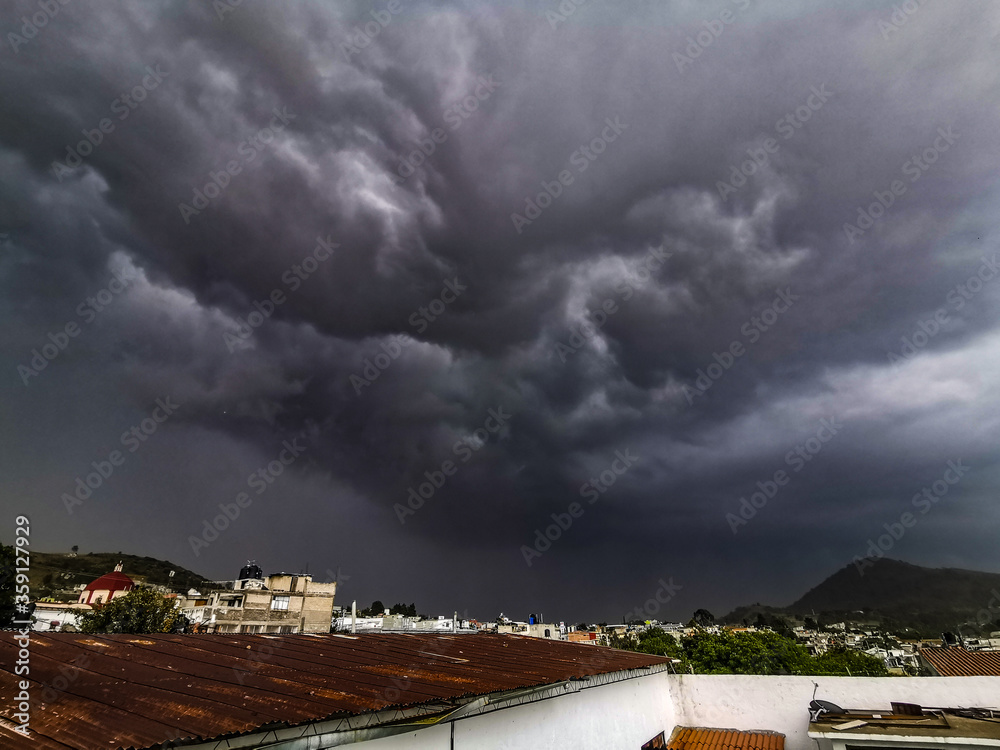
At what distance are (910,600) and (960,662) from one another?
198 m

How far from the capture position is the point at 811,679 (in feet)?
49.8

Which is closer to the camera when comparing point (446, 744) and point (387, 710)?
point (387, 710)

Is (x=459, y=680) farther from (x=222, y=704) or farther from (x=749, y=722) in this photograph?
(x=749, y=722)

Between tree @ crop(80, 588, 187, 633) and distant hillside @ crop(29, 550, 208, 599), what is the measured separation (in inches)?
1435

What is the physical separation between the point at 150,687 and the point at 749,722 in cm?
1778

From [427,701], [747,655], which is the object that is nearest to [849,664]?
[747,655]

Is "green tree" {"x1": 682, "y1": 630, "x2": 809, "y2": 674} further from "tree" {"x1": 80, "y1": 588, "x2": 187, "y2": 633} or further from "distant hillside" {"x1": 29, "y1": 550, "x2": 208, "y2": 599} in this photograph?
"distant hillside" {"x1": 29, "y1": 550, "x2": 208, "y2": 599}

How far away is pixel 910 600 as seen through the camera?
532 feet

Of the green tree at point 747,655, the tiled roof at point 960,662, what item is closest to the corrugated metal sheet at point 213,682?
the tiled roof at point 960,662

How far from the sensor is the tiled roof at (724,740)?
14.6 metres

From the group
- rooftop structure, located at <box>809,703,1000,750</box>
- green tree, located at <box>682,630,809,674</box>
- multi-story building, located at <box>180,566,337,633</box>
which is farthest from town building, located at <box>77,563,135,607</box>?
A: rooftop structure, located at <box>809,703,1000,750</box>

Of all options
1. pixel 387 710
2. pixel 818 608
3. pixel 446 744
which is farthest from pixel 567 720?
pixel 818 608

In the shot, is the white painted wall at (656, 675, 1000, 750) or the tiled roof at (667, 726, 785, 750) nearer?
the white painted wall at (656, 675, 1000, 750)

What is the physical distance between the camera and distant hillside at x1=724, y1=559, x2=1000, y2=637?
127625mm
